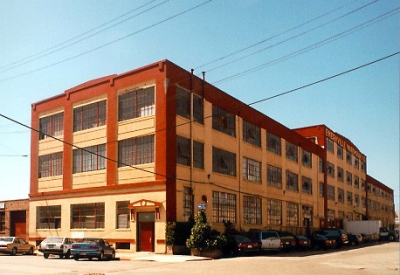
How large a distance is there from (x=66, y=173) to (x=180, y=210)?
39.9 feet

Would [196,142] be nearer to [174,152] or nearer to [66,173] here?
[174,152]

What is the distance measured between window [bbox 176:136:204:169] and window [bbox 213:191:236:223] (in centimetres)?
339

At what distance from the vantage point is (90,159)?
133 feet

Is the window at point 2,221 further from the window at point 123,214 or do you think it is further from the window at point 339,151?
the window at point 339,151

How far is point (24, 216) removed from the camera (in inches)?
1879

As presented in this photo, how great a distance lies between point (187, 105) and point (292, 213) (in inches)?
968

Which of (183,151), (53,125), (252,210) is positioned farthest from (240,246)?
(53,125)

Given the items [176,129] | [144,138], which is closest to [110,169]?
[144,138]

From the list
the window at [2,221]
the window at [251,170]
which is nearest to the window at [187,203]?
the window at [251,170]

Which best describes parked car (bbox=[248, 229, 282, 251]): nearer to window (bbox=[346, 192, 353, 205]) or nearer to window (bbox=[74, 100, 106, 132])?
window (bbox=[74, 100, 106, 132])

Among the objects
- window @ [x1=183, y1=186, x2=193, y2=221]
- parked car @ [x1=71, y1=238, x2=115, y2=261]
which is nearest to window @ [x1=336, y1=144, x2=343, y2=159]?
window @ [x1=183, y1=186, x2=193, y2=221]

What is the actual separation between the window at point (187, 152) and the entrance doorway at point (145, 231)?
4.46m

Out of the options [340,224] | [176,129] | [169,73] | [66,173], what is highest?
[169,73]

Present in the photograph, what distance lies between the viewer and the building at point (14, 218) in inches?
1861
